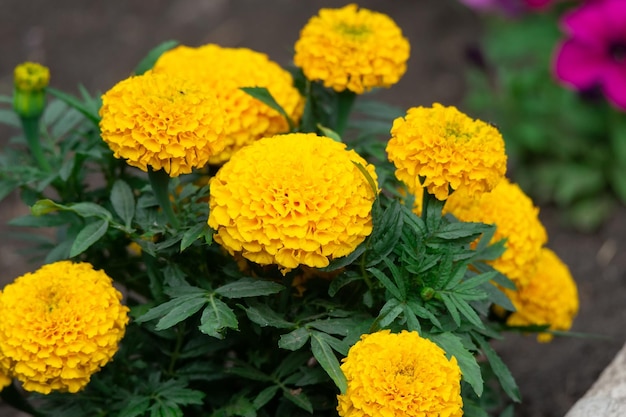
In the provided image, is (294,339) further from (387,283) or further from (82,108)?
(82,108)

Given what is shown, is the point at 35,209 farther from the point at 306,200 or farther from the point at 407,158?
the point at 407,158

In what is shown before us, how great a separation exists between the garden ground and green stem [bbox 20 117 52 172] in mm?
1533

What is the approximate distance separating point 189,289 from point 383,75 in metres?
0.62

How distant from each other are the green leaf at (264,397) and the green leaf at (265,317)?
0.17 m

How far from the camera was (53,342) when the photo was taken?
1521 millimetres

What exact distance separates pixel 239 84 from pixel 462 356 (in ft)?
2.50

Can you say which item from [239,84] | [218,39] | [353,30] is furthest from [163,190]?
[218,39]

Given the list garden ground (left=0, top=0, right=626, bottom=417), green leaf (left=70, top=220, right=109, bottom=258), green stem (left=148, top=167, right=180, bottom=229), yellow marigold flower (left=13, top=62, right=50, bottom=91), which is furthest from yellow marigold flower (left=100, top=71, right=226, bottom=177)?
garden ground (left=0, top=0, right=626, bottom=417)

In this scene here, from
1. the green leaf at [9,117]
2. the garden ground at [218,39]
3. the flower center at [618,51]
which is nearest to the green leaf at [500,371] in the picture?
the green leaf at [9,117]

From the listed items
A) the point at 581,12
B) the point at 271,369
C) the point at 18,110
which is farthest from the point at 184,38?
the point at 271,369

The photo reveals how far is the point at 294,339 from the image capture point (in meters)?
1.55

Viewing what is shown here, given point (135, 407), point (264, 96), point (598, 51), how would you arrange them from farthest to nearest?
point (598, 51), point (264, 96), point (135, 407)

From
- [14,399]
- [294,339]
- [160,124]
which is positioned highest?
→ [160,124]

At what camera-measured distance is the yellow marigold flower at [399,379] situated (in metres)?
1.38
